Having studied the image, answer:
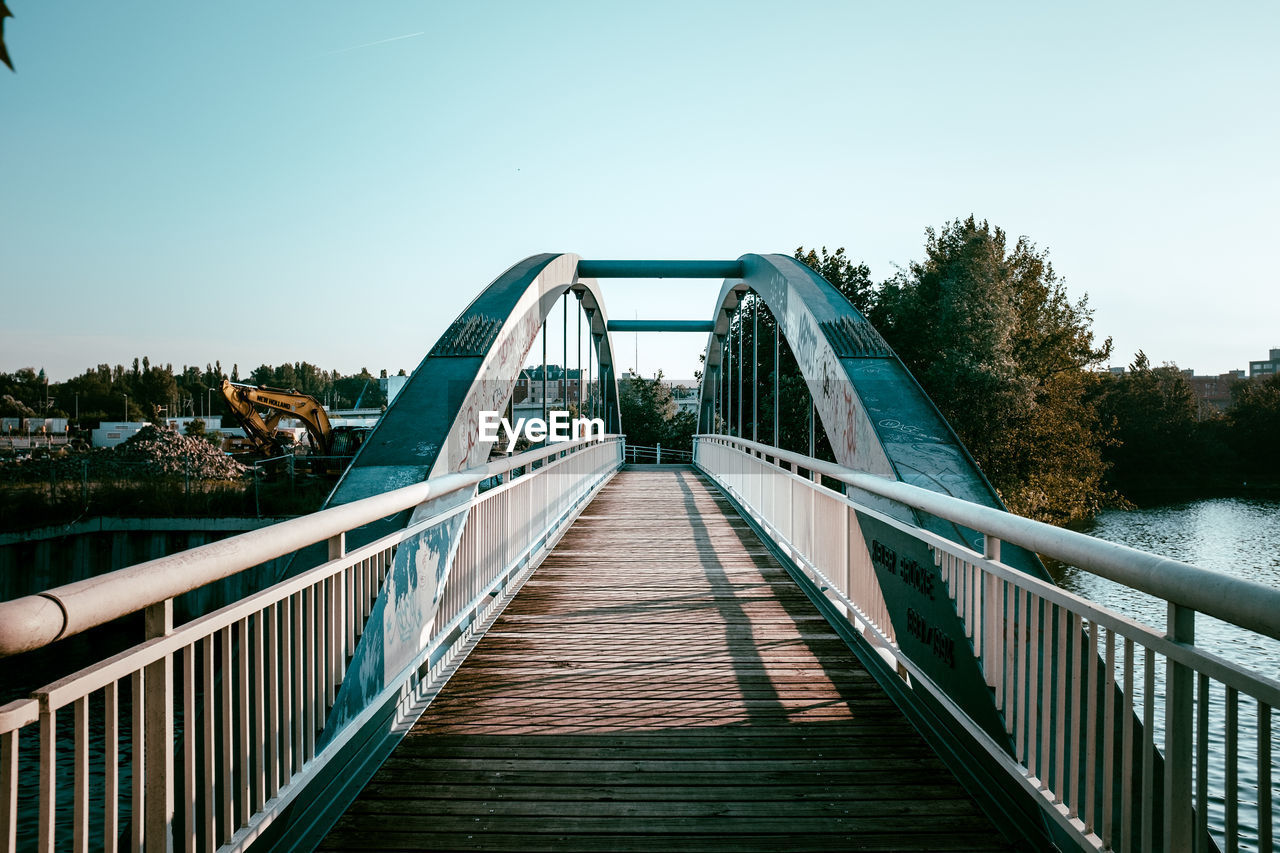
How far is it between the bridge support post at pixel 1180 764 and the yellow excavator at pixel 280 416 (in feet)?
79.3

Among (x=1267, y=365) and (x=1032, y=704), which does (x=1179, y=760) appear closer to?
(x=1032, y=704)

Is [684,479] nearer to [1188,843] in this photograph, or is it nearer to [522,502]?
[522,502]

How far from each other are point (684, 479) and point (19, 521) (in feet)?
43.9

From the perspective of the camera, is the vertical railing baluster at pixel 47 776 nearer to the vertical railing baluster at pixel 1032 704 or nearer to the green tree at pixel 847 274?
the vertical railing baluster at pixel 1032 704

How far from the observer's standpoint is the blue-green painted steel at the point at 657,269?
16.2 metres

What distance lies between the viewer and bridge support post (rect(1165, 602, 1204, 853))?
167 centimetres

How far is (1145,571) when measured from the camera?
1.76 meters

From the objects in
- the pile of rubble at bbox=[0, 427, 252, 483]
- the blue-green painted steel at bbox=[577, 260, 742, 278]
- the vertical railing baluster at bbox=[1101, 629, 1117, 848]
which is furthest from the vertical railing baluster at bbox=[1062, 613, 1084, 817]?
the pile of rubble at bbox=[0, 427, 252, 483]

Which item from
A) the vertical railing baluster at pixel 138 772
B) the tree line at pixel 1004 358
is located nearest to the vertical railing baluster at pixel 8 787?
the vertical railing baluster at pixel 138 772

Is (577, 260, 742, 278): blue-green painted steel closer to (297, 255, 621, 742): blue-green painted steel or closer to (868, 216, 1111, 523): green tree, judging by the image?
(297, 255, 621, 742): blue-green painted steel

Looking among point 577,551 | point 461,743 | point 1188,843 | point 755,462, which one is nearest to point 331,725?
point 461,743

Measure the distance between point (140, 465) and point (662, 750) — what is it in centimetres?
2035

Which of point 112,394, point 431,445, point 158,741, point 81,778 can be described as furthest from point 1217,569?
point 112,394

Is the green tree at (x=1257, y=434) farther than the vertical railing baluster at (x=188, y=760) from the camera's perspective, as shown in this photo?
Yes
